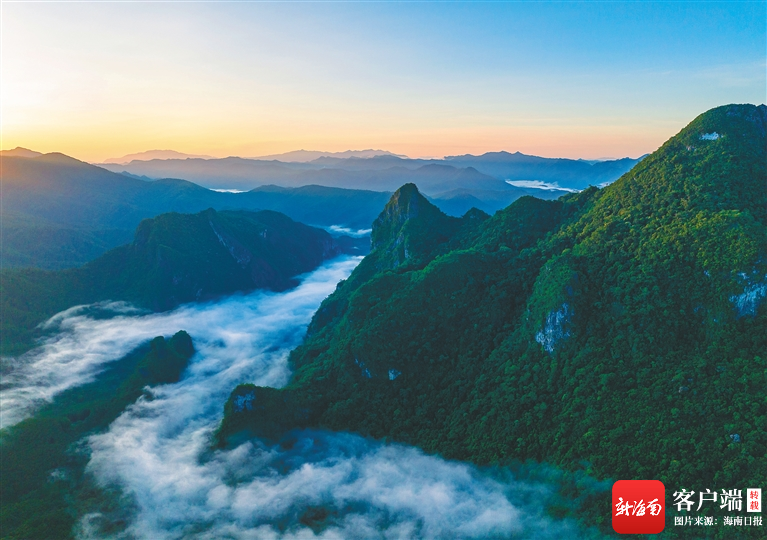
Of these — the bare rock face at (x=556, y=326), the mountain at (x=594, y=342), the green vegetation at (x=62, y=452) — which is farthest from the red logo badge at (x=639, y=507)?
the green vegetation at (x=62, y=452)

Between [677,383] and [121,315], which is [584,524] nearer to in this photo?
[677,383]

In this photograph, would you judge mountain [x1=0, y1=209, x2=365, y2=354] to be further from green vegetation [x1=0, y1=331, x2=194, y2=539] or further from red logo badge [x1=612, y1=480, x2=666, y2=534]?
red logo badge [x1=612, y1=480, x2=666, y2=534]

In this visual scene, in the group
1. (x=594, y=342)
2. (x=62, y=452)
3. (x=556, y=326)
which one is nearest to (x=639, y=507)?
(x=594, y=342)

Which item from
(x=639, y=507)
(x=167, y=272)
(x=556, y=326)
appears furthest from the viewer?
(x=167, y=272)

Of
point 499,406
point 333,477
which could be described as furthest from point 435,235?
point 333,477

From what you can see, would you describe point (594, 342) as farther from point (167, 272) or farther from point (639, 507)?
point (167, 272)

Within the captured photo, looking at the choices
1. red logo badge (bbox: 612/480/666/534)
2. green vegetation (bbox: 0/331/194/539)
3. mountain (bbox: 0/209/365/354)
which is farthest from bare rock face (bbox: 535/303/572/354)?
mountain (bbox: 0/209/365/354)
